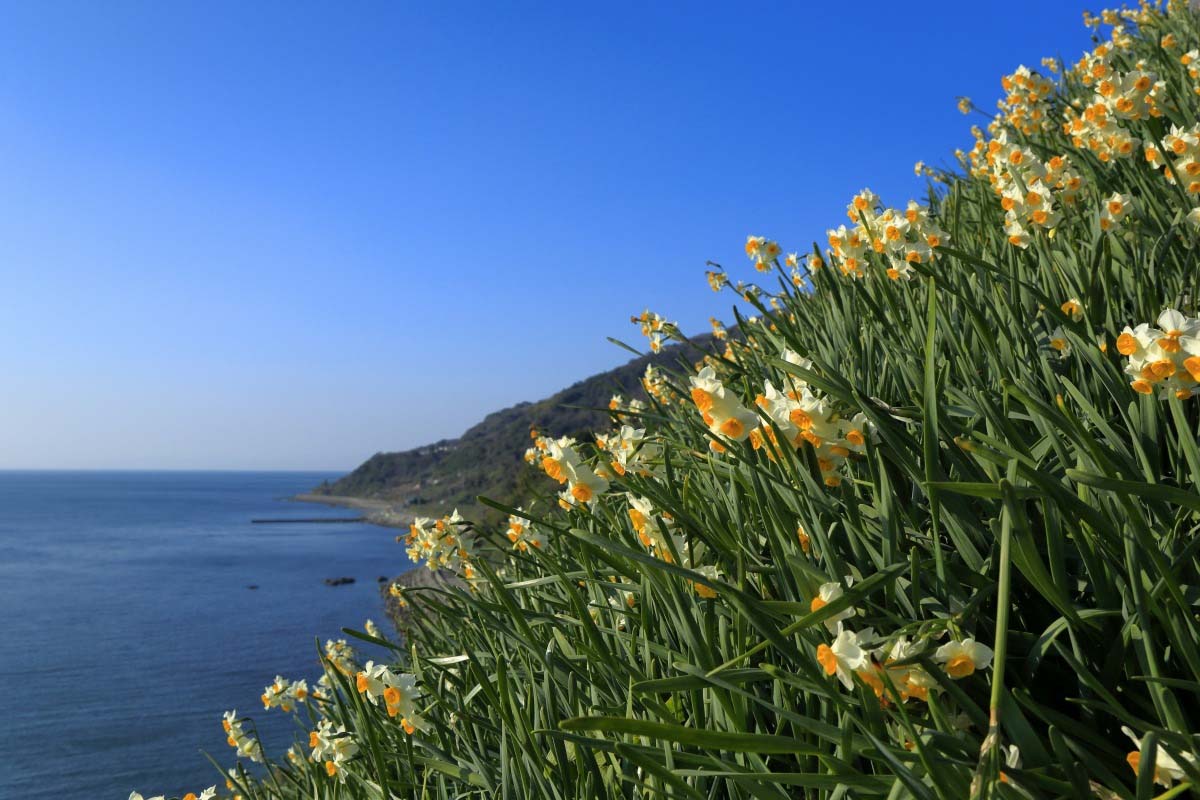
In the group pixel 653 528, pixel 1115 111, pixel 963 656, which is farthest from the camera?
pixel 1115 111

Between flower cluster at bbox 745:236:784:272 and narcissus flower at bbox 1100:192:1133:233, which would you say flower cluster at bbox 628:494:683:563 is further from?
flower cluster at bbox 745:236:784:272

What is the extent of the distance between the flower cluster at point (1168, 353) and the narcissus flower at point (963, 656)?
512 mm

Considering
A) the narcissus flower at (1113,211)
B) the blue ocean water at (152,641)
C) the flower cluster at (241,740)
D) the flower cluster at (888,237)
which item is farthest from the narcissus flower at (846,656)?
the blue ocean water at (152,641)

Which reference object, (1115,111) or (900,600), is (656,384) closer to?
(1115,111)

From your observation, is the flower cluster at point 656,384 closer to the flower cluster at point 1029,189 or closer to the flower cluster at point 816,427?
the flower cluster at point 1029,189

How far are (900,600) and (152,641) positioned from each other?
45.8 metres

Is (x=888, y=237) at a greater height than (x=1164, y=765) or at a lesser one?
greater

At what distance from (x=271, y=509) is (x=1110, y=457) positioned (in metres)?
141

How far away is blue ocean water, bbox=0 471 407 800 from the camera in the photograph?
2495 centimetres

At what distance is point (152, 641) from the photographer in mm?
40062

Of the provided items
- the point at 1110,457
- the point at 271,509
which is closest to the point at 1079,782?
the point at 1110,457

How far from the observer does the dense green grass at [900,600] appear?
1196mm

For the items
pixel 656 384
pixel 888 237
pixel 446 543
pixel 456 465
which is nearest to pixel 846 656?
pixel 888 237

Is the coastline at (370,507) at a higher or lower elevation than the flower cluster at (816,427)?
lower
